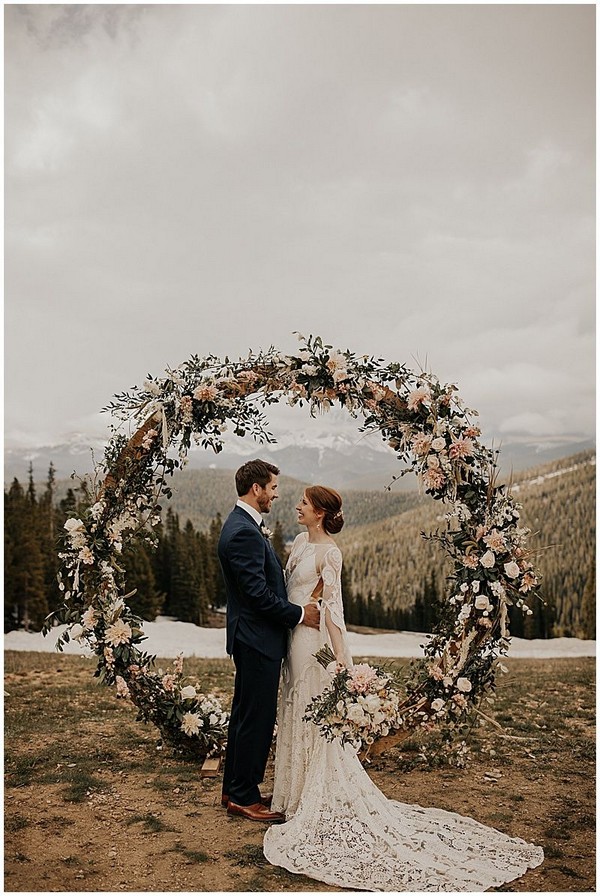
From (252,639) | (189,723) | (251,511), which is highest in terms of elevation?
(251,511)

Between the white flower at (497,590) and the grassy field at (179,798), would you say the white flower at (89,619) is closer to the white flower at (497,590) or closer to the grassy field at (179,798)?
the grassy field at (179,798)

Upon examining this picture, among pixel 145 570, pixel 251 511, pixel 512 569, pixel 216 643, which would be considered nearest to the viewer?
pixel 251 511

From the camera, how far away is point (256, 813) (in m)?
4.39

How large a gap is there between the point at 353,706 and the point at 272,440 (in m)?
1.77

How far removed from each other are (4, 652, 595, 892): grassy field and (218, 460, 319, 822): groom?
0.23 m

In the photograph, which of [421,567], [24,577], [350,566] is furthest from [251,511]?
[24,577]

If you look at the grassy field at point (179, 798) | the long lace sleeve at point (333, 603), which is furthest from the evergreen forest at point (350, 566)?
the long lace sleeve at point (333, 603)

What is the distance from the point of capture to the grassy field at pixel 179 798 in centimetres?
380

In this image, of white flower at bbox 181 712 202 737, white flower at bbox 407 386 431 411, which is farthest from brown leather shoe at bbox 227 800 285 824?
white flower at bbox 407 386 431 411

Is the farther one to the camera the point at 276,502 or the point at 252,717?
the point at 276,502

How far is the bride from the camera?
3711mm

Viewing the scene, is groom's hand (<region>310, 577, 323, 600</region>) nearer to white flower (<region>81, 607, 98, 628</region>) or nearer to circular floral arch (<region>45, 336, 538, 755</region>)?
circular floral arch (<region>45, 336, 538, 755</region>)

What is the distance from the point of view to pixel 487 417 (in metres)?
11.7

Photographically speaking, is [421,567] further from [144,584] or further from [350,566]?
[144,584]
